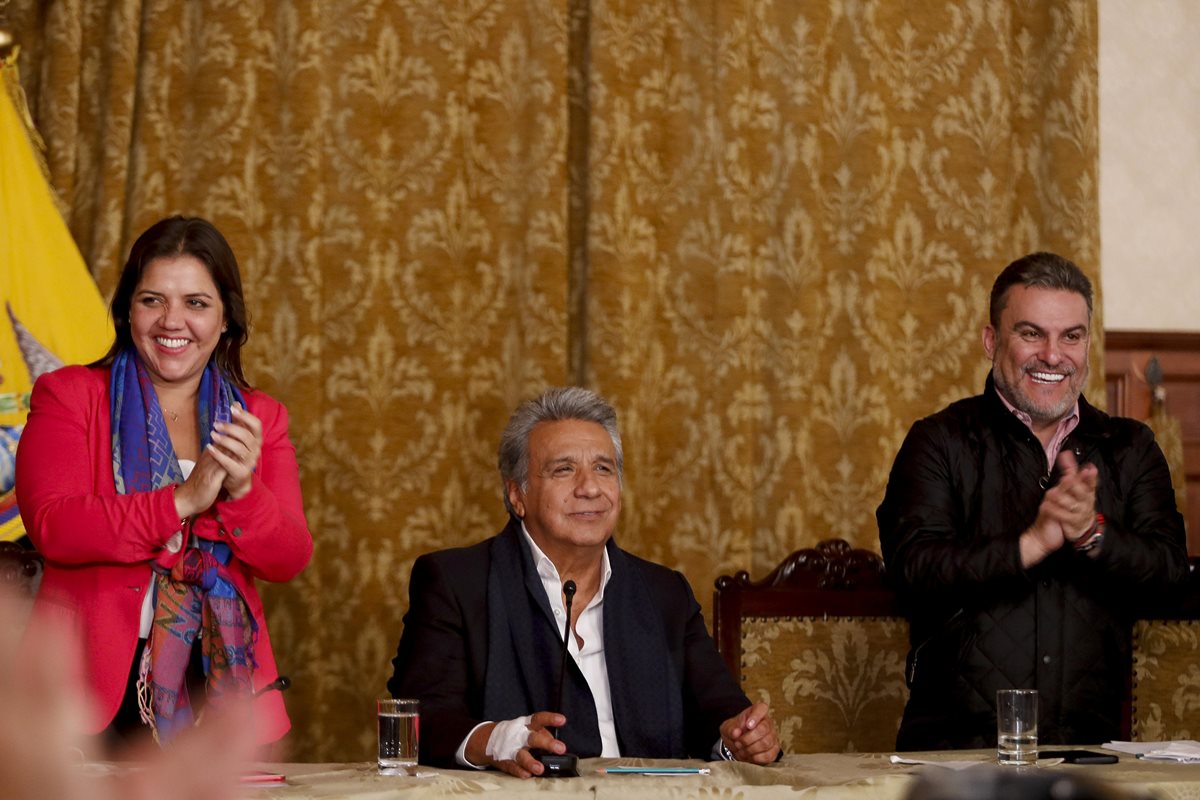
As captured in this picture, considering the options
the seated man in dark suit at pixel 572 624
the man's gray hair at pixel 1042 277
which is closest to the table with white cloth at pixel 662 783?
the seated man in dark suit at pixel 572 624

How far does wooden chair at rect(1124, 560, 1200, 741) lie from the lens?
9.92 ft

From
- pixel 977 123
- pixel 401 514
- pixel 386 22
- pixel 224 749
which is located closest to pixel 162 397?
pixel 401 514

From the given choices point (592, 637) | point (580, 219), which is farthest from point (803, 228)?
point (592, 637)

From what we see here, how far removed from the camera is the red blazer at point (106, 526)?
7.87 feet

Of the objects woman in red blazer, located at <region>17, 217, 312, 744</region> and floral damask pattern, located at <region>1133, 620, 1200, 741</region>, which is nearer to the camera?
woman in red blazer, located at <region>17, 217, 312, 744</region>

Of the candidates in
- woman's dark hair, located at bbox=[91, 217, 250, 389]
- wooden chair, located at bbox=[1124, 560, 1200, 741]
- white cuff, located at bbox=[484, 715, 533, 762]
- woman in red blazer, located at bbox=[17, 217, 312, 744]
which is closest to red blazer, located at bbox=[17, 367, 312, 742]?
woman in red blazer, located at bbox=[17, 217, 312, 744]

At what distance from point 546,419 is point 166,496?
75 centimetres

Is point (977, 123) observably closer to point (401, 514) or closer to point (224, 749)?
point (401, 514)

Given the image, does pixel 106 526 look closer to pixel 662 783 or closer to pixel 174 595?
pixel 174 595

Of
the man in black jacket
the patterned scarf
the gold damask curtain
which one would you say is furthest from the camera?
the gold damask curtain

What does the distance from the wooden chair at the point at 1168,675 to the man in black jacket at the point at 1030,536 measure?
76mm

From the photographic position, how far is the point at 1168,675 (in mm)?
3033

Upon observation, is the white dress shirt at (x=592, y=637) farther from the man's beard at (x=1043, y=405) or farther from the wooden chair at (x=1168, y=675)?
the wooden chair at (x=1168, y=675)

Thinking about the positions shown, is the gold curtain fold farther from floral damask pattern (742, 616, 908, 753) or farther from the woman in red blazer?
the woman in red blazer
